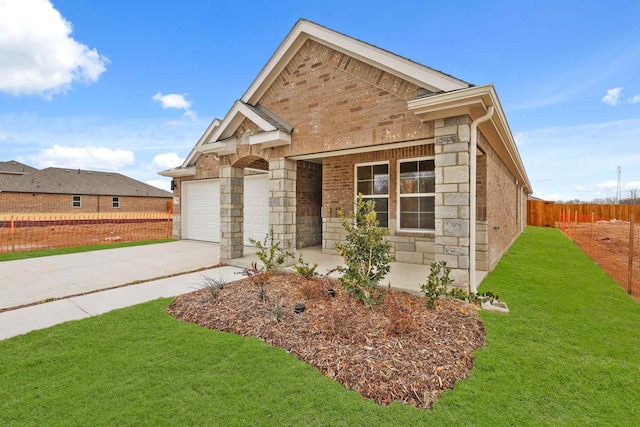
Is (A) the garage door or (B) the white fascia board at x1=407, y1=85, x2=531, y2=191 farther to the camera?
(A) the garage door

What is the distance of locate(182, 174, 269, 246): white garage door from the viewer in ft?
36.8

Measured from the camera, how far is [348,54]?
6.37m

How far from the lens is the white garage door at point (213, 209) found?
11203 millimetres

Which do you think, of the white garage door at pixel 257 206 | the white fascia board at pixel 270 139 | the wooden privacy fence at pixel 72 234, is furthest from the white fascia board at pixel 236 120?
the wooden privacy fence at pixel 72 234

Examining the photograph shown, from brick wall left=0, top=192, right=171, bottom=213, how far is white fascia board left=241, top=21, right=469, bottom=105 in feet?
104

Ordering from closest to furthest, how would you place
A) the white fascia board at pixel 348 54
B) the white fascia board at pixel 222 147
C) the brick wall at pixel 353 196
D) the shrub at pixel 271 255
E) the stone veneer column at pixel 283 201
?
the white fascia board at pixel 348 54
the shrub at pixel 271 255
the stone veneer column at pixel 283 201
the brick wall at pixel 353 196
the white fascia board at pixel 222 147

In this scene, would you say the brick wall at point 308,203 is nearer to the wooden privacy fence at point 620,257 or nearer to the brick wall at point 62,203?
the wooden privacy fence at point 620,257

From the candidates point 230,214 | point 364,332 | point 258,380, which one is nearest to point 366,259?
point 364,332

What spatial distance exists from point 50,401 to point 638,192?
67.9m

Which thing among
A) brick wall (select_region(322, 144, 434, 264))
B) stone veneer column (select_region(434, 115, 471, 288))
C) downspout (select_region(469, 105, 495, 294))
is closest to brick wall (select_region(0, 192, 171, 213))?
brick wall (select_region(322, 144, 434, 264))

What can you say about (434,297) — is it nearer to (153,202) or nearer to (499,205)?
(499,205)

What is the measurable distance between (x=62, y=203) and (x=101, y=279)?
30.9 meters

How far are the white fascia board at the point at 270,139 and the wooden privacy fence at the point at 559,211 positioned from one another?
27.9 meters

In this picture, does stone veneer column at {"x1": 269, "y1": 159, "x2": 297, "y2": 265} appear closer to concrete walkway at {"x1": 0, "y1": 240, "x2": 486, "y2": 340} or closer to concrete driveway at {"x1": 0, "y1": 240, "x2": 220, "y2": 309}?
concrete walkway at {"x1": 0, "y1": 240, "x2": 486, "y2": 340}
